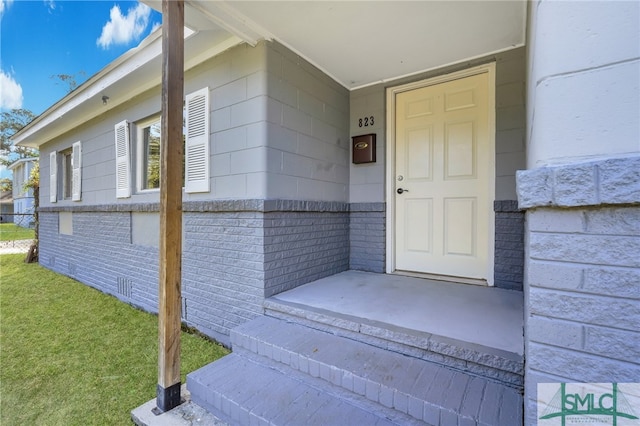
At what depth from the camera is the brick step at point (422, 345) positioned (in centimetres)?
145

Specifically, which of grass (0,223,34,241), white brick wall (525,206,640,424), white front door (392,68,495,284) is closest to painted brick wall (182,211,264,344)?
white front door (392,68,495,284)

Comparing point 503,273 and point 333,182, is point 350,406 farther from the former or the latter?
point 333,182

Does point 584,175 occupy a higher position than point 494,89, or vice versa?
point 494,89

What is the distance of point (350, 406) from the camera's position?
159 centimetres

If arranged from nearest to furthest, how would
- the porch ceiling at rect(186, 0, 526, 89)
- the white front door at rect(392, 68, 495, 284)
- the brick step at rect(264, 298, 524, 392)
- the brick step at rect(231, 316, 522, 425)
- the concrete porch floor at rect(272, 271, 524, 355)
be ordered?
1. the brick step at rect(231, 316, 522, 425)
2. the brick step at rect(264, 298, 524, 392)
3. the concrete porch floor at rect(272, 271, 524, 355)
4. the porch ceiling at rect(186, 0, 526, 89)
5. the white front door at rect(392, 68, 495, 284)

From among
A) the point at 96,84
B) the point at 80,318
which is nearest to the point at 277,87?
the point at 96,84

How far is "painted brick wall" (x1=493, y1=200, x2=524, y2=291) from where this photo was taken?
259 cm

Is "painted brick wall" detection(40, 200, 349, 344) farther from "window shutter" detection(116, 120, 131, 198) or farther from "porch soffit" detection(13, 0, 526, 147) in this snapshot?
"porch soffit" detection(13, 0, 526, 147)

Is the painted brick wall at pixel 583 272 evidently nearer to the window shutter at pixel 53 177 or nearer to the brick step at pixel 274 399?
the brick step at pixel 274 399

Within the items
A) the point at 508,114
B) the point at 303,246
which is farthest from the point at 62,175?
the point at 508,114

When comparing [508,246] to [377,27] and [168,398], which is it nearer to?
[377,27]

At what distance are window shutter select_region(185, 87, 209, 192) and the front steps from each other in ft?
5.37

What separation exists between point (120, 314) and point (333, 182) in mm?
3042

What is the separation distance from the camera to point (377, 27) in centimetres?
233
